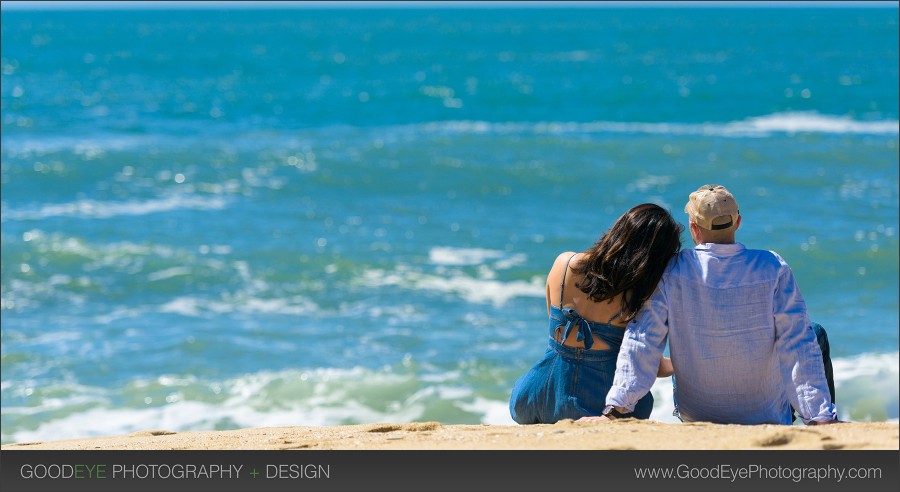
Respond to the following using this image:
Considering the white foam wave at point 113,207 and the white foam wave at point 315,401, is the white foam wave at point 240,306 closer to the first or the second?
the white foam wave at point 315,401

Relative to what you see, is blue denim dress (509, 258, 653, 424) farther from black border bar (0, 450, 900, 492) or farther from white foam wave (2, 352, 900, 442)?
white foam wave (2, 352, 900, 442)

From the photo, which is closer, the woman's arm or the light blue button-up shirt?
the light blue button-up shirt

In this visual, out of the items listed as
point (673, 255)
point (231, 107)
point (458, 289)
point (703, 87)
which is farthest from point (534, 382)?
point (703, 87)

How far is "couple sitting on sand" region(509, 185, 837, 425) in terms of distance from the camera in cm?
361

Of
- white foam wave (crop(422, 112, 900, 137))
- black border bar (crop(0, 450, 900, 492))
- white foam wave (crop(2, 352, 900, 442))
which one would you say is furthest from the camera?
white foam wave (crop(422, 112, 900, 137))

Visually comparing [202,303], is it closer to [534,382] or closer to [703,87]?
[534,382]

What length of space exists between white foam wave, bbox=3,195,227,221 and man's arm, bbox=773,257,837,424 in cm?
1197

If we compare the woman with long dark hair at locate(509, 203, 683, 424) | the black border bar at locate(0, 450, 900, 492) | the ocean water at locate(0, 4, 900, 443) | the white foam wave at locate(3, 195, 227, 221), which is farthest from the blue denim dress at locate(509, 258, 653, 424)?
the white foam wave at locate(3, 195, 227, 221)

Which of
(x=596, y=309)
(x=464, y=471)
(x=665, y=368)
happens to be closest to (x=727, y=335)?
(x=665, y=368)

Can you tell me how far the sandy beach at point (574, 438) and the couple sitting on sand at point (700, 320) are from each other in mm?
191

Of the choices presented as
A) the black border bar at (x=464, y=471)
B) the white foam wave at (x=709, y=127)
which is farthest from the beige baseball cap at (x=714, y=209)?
the white foam wave at (x=709, y=127)

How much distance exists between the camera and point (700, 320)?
3650 millimetres

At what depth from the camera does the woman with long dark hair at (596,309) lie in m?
3.71

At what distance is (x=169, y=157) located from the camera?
18750 mm
